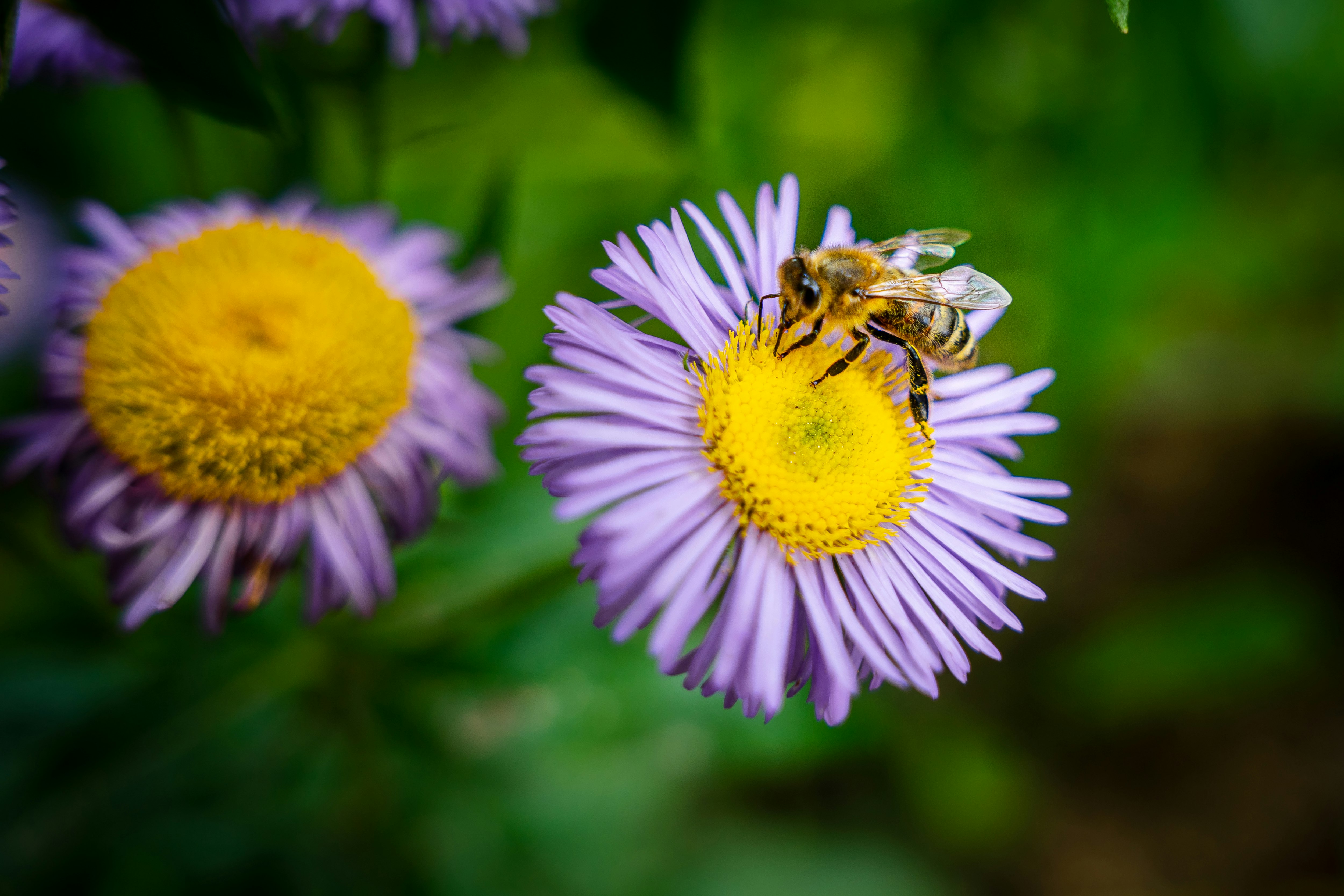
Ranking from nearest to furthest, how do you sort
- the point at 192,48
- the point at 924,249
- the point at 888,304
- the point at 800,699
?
the point at 192,48
the point at 888,304
the point at 924,249
the point at 800,699

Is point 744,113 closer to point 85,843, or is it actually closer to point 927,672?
point 927,672

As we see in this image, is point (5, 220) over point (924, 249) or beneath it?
beneath

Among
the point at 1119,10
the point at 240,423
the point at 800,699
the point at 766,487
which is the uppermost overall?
the point at 1119,10

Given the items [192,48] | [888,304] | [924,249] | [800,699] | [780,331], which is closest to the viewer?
[192,48]

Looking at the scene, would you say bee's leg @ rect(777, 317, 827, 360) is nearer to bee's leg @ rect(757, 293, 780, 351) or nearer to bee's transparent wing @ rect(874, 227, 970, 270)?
bee's leg @ rect(757, 293, 780, 351)

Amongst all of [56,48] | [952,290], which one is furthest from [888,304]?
[56,48]

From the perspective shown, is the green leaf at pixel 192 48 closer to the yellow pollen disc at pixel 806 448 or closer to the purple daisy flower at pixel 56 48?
the yellow pollen disc at pixel 806 448

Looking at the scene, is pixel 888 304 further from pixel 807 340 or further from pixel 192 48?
pixel 192 48
